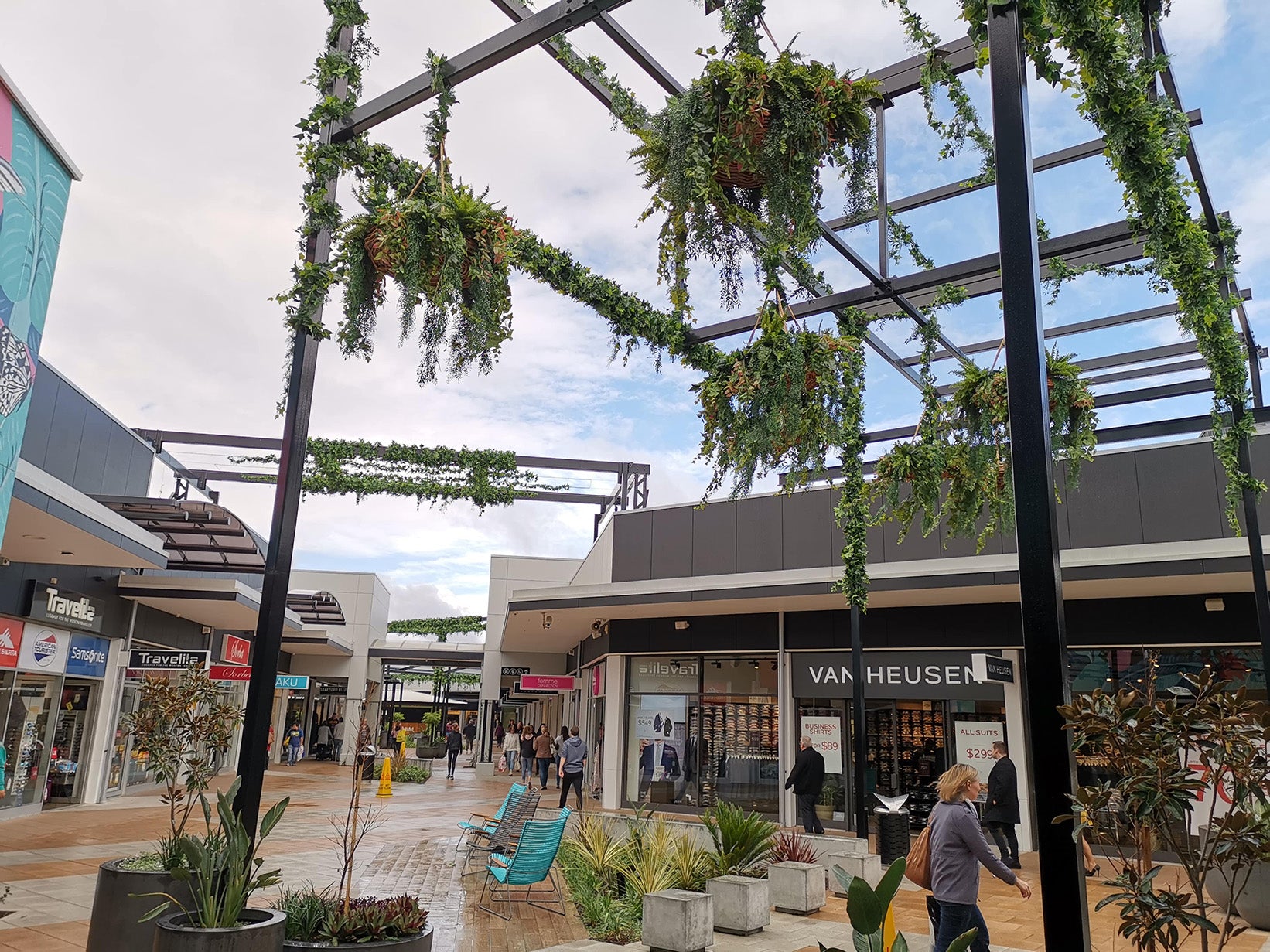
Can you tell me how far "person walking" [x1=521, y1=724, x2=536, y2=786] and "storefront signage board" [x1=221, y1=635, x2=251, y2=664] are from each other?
23.8 feet

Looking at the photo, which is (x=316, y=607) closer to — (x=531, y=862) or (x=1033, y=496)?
(x=531, y=862)

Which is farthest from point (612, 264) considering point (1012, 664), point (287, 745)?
point (287, 745)

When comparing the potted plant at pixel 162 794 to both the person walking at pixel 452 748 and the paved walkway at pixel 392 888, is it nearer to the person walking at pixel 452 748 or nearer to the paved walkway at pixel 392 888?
the paved walkway at pixel 392 888

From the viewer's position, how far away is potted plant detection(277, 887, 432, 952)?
4.22 m

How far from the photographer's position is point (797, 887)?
7.61 metres

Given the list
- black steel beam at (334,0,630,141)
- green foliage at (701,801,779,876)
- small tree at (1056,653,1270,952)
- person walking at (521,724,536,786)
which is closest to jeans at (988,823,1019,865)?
green foliage at (701,801,779,876)

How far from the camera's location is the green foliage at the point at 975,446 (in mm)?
6934

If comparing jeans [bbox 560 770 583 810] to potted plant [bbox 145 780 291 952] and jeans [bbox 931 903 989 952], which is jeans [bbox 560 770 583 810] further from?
potted plant [bbox 145 780 291 952]

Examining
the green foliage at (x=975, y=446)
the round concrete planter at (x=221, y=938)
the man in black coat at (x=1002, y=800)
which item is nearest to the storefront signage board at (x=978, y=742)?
the man in black coat at (x=1002, y=800)

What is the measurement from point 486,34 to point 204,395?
16.0m

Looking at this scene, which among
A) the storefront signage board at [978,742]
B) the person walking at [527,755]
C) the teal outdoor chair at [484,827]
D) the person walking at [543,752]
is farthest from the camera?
the person walking at [527,755]

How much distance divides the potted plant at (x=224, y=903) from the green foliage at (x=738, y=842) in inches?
159

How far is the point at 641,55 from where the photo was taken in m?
5.15

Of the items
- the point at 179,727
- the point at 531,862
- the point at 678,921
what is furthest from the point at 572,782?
the point at 179,727
